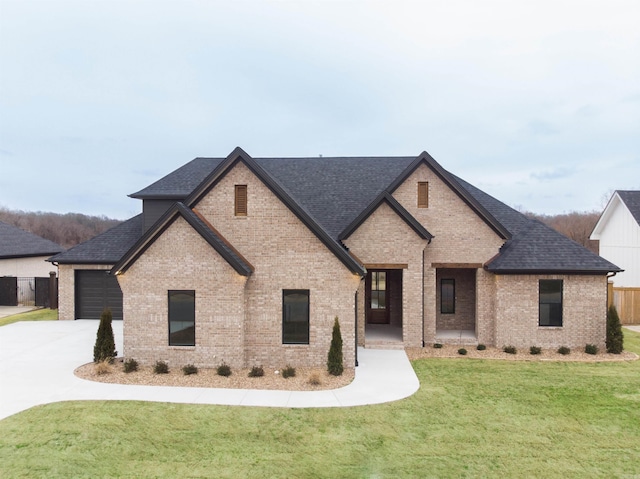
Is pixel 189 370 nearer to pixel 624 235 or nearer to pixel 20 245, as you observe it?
pixel 20 245

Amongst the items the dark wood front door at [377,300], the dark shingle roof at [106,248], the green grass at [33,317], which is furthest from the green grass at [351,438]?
the green grass at [33,317]

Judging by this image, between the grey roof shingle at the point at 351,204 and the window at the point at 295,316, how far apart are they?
2.78m

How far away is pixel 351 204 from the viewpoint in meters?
19.3

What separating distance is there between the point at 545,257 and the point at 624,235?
55.0 feet

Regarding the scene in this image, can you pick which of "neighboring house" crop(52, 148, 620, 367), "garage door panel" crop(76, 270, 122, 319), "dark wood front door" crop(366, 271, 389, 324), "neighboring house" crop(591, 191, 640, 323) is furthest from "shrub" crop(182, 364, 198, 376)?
"neighboring house" crop(591, 191, 640, 323)

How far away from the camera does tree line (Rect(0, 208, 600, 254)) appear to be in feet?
224

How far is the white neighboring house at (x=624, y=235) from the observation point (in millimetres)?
26266

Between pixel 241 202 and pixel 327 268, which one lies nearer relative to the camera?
pixel 327 268

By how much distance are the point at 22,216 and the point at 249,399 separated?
100 meters

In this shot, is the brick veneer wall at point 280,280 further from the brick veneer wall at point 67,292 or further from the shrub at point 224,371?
the brick veneer wall at point 67,292

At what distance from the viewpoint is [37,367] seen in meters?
13.1

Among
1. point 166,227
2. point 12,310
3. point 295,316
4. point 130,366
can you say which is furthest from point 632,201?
point 12,310

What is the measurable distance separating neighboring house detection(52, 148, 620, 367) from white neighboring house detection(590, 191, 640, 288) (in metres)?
13.9

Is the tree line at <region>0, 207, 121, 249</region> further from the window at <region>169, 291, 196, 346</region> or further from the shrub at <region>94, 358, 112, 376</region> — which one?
the window at <region>169, 291, 196, 346</region>
